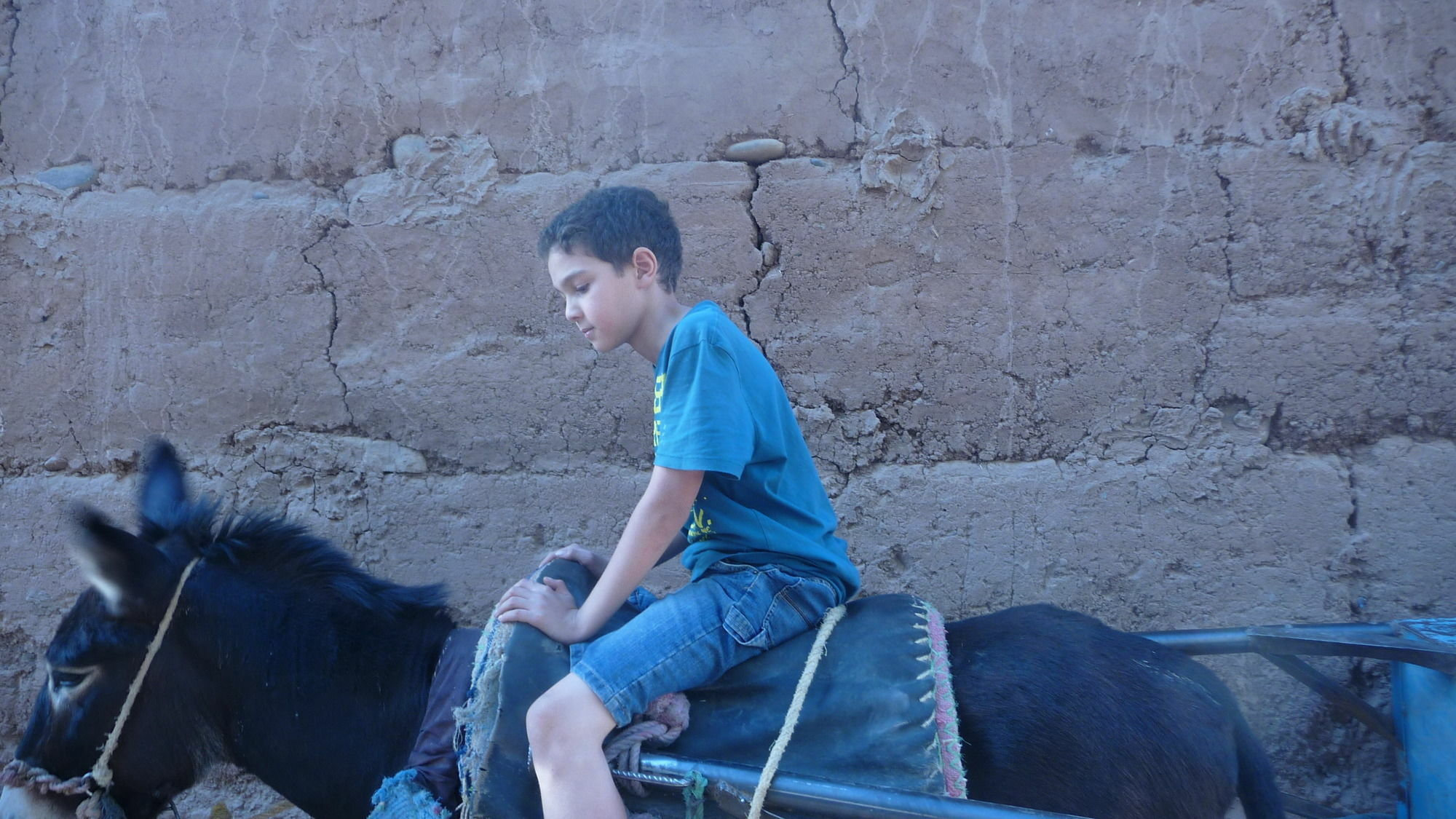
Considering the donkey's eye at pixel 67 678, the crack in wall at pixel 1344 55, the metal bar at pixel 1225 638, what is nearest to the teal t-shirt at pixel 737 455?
the metal bar at pixel 1225 638

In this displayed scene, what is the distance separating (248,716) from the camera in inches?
79.7

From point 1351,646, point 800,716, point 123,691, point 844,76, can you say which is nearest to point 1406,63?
point 844,76

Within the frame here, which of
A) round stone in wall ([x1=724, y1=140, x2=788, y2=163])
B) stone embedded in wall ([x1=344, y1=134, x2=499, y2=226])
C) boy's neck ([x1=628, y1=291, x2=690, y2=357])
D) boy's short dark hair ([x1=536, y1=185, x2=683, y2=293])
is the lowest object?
boy's neck ([x1=628, y1=291, x2=690, y2=357])

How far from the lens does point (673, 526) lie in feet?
5.91

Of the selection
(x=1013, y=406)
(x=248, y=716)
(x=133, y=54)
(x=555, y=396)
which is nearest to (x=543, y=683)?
(x=248, y=716)

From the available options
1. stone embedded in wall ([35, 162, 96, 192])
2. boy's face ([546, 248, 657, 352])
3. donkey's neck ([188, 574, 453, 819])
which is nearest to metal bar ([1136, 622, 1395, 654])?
boy's face ([546, 248, 657, 352])

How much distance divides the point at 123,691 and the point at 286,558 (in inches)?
16.5

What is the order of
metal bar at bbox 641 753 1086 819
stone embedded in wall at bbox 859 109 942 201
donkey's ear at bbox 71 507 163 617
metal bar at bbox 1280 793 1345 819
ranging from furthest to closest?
stone embedded in wall at bbox 859 109 942 201 → metal bar at bbox 1280 793 1345 819 → donkey's ear at bbox 71 507 163 617 → metal bar at bbox 641 753 1086 819

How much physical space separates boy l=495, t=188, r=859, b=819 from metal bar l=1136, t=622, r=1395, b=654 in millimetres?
798

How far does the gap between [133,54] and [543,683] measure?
3.19m

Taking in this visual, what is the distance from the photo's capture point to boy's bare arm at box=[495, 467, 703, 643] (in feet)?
5.84

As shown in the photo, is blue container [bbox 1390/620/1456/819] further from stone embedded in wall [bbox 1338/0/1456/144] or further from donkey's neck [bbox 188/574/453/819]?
donkey's neck [bbox 188/574/453/819]

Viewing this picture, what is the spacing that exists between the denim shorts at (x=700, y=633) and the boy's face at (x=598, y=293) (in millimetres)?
565

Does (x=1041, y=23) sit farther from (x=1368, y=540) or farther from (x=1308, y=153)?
(x=1368, y=540)
